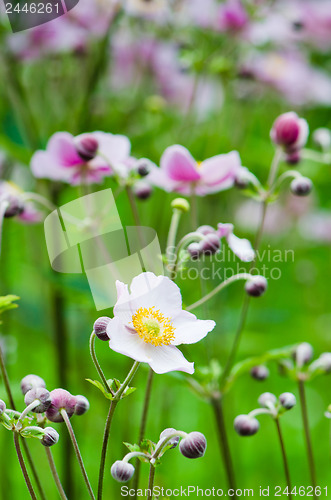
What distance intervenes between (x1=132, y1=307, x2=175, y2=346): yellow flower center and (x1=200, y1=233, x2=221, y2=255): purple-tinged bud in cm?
7

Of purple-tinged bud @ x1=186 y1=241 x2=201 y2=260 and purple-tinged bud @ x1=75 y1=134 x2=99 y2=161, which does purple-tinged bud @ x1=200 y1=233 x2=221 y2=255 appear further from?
purple-tinged bud @ x1=75 y1=134 x2=99 y2=161

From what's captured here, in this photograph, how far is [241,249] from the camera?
1.69ft

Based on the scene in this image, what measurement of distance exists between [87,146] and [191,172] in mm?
118

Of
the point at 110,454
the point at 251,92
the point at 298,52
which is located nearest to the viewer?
the point at 110,454

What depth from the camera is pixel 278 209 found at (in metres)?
1.50

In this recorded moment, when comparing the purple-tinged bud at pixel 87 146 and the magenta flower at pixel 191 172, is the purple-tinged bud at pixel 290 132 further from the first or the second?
the purple-tinged bud at pixel 87 146

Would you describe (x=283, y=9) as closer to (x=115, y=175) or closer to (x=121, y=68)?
(x=121, y=68)

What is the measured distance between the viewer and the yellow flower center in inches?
17.0

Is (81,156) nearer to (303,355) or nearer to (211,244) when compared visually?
(211,244)

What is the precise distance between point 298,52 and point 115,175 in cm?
98

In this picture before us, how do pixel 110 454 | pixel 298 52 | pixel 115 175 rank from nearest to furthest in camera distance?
pixel 115 175 < pixel 110 454 < pixel 298 52

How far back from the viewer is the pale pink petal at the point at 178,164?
0.61 meters

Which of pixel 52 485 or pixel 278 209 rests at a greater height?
pixel 278 209

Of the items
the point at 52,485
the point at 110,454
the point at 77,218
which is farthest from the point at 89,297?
the point at 52,485
